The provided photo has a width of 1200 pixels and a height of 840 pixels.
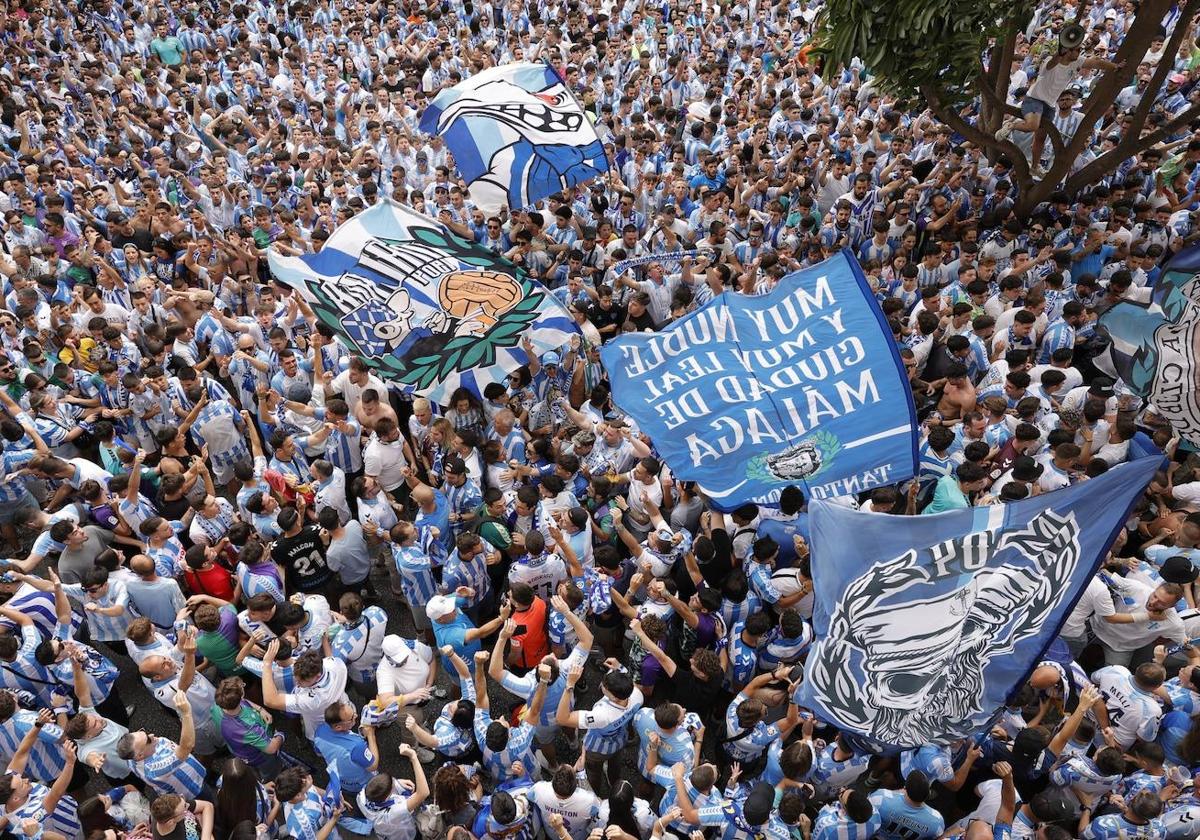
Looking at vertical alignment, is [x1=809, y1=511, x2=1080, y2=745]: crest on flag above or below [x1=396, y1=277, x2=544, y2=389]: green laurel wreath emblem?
below

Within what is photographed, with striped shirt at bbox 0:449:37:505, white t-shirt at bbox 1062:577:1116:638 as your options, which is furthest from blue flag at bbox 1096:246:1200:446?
striped shirt at bbox 0:449:37:505

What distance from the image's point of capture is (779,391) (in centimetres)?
633

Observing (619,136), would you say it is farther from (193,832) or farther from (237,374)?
(193,832)

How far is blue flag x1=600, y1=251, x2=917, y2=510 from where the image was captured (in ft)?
19.5

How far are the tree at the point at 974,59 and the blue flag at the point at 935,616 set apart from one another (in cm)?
571

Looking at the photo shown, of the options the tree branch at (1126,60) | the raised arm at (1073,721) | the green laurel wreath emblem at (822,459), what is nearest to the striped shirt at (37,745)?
the green laurel wreath emblem at (822,459)

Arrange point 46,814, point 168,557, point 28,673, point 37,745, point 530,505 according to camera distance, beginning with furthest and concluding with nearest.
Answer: point 530,505 → point 168,557 → point 28,673 → point 37,745 → point 46,814

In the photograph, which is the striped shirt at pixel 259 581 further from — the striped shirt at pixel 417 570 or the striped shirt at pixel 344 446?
the striped shirt at pixel 344 446

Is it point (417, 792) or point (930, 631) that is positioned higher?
point (930, 631)

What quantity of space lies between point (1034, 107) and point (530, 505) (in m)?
9.85

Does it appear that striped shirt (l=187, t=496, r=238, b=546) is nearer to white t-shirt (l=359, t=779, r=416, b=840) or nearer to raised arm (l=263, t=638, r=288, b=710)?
raised arm (l=263, t=638, r=288, b=710)

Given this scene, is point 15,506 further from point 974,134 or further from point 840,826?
point 974,134

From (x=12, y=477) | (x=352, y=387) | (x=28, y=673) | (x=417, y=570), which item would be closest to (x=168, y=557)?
(x=28, y=673)

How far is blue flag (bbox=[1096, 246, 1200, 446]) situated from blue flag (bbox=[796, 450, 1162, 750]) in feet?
8.03
